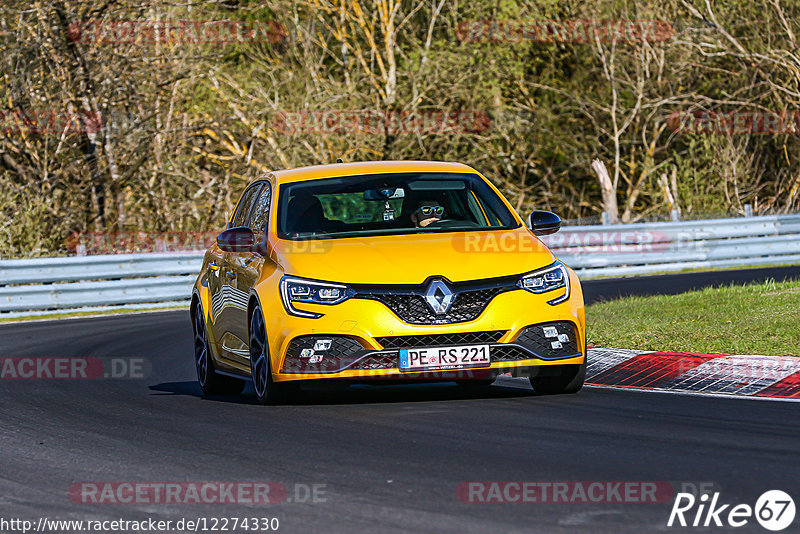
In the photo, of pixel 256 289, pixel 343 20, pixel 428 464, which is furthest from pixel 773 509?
pixel 343 20

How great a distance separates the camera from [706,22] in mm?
32781

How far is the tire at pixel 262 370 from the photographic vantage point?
30.5 ft

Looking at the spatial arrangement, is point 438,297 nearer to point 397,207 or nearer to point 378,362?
point 378,362

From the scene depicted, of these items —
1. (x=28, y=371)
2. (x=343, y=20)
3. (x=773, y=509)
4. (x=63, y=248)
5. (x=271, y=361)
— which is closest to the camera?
(x=773, y=509)

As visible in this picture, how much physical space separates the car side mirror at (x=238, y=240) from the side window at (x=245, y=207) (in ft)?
3.92

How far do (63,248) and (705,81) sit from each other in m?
16.5

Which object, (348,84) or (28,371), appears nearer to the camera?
(28,371)

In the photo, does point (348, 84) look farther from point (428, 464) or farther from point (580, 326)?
point (428, 464)

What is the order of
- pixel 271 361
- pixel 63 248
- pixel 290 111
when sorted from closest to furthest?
pixel 271 361
pixel 63 248
pixel 290 111

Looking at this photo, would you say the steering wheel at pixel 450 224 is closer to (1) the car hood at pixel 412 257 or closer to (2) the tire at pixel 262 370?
(1) the car hood at pixel 412 257

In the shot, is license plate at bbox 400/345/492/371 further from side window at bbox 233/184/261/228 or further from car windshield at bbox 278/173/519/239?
side window at bbox 233/184/261/228

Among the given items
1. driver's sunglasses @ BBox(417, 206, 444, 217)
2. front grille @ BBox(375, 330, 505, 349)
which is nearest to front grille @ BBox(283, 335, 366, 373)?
front grille @ BBox(375, 330, 505, 349)

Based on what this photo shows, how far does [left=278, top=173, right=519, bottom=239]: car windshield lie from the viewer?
997 cm

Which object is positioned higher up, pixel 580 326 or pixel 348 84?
pixel 580 326
